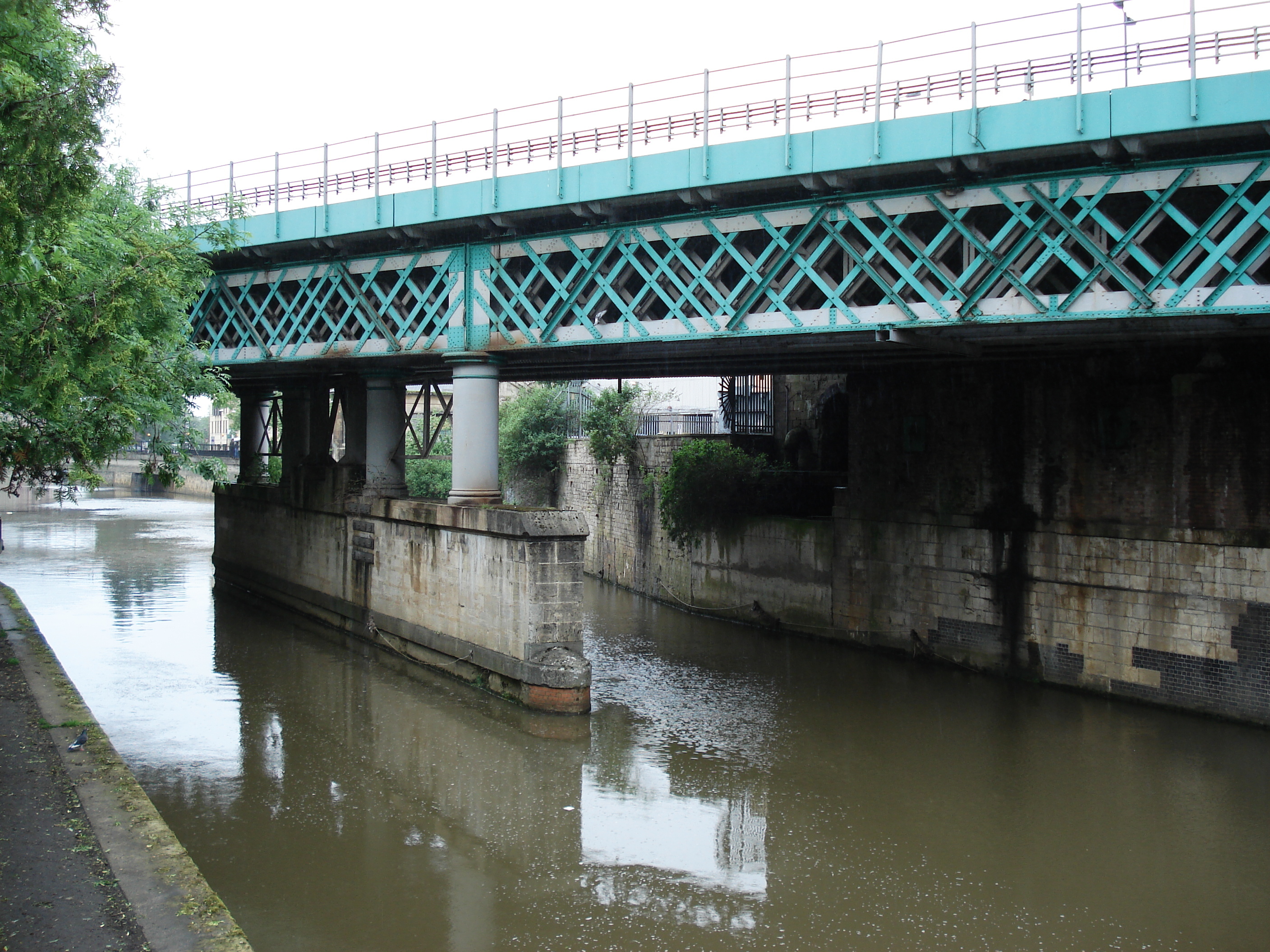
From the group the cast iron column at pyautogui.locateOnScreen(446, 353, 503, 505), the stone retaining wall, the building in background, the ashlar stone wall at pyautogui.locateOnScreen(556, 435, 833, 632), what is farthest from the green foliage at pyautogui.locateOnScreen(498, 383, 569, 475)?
the building in background

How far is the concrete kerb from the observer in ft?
20.2

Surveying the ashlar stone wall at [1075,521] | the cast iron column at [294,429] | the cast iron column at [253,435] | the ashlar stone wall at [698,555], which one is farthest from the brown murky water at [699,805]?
the cast iron column at [253,435]

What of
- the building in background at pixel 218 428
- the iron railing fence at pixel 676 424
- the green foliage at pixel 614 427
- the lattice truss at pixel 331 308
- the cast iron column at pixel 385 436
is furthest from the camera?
the building in background at pixel 218 428

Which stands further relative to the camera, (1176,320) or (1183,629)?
(1183,629)

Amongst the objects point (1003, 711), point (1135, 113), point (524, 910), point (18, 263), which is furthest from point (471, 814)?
point (1135, 113)

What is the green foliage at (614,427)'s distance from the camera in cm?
2812

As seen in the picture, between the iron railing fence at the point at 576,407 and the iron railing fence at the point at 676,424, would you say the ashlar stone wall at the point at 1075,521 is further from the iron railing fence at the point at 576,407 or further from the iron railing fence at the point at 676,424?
the iron railing fence at the point at 576,407

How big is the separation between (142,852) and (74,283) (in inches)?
202

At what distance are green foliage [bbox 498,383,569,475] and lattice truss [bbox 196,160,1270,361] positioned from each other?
13.9 m

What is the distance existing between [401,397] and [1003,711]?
13614mm

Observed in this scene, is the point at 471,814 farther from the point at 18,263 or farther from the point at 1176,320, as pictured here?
the point at 1176,320

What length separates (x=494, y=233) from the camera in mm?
17266

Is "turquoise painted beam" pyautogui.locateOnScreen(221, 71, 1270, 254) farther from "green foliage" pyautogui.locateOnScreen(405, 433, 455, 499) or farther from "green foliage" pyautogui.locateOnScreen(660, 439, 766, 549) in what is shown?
"green foliage" pyautogui.locateOnScreen(405, 433, 455, 499)

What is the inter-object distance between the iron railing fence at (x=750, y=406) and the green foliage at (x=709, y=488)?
8.37 ft
